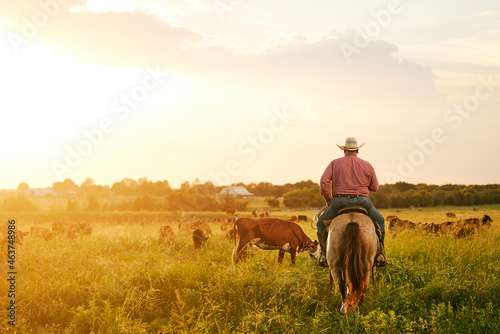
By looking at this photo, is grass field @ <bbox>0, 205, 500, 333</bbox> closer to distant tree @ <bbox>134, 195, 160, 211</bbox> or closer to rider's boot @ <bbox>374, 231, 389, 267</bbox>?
rider's boot @ <bbox>374, 231, 389, 267</bbox>

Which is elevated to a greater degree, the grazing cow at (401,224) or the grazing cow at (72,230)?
the grazing cow at (72,230)

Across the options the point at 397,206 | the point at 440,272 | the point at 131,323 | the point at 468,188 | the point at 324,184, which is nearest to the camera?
the point at 131,323

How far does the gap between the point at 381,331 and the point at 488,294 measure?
3.34 m

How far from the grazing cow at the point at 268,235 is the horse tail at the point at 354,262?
4.14 metres

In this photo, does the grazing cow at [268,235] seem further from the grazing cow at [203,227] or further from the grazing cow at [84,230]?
the grazing cow at [84,230]

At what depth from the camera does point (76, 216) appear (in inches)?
1650

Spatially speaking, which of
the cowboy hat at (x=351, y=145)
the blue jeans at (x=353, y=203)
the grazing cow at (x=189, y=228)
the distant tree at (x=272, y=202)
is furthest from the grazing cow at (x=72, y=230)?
the distant tree at (x=272, y=202)

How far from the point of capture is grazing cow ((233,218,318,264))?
1110cm

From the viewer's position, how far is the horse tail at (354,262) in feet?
23.0

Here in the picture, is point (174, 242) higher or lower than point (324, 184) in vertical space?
lower

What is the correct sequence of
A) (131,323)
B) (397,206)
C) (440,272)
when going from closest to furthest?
(131,323) → (440,272) → (397,206)

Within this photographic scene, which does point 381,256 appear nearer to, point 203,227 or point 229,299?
point 229,299

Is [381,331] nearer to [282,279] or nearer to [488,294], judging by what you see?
[282,279]

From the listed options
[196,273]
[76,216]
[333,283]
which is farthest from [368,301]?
[76,216]
